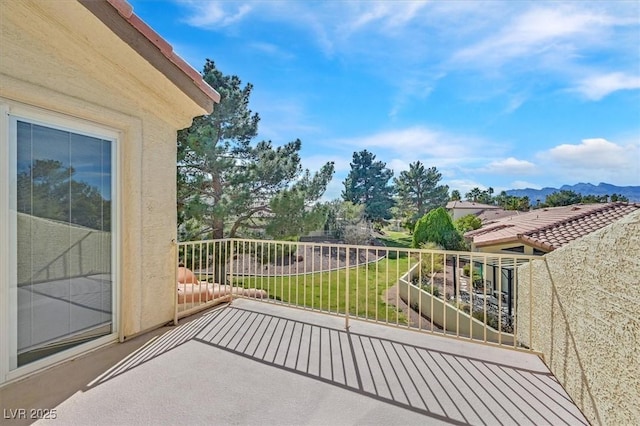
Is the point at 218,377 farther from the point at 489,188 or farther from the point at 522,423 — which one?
the point at 489,188

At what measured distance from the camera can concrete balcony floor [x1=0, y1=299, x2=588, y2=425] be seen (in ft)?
7.47

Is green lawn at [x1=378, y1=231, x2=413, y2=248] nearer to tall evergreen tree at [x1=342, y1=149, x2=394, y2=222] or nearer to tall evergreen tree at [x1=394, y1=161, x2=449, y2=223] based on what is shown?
tall evergreen tree at [x1=342, y1=149, x2=394, y2=222]

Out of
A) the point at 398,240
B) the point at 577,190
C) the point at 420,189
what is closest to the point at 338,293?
the point at 398,240

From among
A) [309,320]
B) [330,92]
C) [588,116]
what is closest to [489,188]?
[588,116]

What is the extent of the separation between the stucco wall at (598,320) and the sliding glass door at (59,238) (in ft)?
15.0

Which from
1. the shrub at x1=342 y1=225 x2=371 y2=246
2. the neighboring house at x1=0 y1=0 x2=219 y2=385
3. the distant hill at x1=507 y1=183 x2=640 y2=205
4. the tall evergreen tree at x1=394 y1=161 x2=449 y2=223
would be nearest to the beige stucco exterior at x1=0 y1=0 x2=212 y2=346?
the neighboring house at x1=0 y1=0 x2=219 y2=385

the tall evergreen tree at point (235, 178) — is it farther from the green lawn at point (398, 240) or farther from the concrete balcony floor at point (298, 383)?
the green lawn at point (398, 240)

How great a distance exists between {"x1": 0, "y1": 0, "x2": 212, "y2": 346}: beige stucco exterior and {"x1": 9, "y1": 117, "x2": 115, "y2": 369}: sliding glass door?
0.18m

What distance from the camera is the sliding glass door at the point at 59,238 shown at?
2.70 meters

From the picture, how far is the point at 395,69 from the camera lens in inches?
394

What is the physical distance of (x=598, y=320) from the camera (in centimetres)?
210

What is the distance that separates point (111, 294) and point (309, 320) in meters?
2.51

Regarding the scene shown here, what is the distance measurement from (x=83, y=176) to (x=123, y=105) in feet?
3.19

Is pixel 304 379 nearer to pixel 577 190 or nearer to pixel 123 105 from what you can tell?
pixel 123 105
